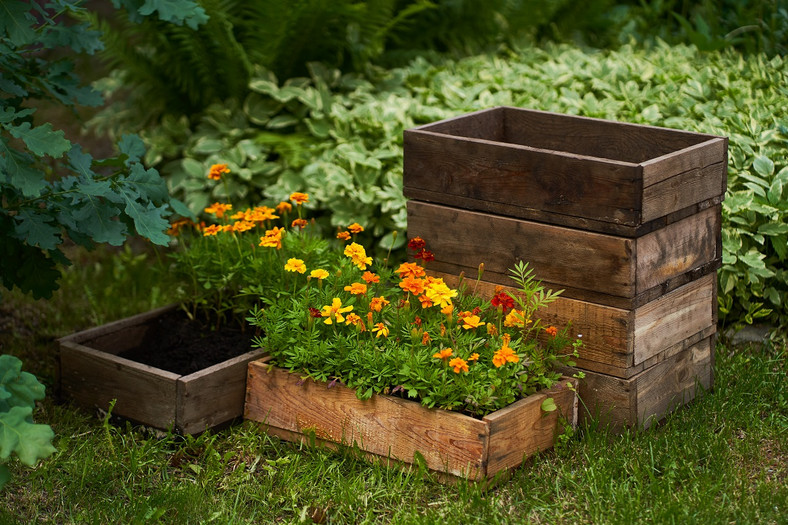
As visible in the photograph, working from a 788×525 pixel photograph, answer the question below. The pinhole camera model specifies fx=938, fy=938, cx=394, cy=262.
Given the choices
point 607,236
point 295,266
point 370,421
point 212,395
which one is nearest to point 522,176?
point 607,236

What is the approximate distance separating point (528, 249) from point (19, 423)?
1.69 metres

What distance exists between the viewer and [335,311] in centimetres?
308

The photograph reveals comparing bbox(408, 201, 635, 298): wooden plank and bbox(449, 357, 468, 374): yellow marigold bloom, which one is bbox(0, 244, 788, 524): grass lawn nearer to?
bbox(449, 357, 468, 374): yellow marigold bloom

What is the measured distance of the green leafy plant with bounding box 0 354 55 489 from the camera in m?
2.23

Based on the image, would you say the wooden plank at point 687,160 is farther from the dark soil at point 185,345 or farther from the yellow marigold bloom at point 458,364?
A: the dark soil at point 185,345

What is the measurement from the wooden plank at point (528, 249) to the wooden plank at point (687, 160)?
0.74 feet

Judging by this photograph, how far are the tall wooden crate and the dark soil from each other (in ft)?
2.70

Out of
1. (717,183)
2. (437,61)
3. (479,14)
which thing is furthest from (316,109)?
(717,183)

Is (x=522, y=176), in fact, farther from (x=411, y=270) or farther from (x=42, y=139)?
(x=42, y=139)

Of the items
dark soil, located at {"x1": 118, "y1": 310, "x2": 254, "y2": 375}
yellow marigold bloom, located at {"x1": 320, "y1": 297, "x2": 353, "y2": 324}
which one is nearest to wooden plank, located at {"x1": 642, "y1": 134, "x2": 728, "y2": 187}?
yellow marigold bloom, located at {"x1": 320, "y1": 297, "x2": 353, "y2": 324}

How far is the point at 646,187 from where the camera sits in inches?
114

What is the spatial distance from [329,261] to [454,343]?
77cm

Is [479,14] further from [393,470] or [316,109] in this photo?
[393,470]

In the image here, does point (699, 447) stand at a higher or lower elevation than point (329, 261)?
lower
